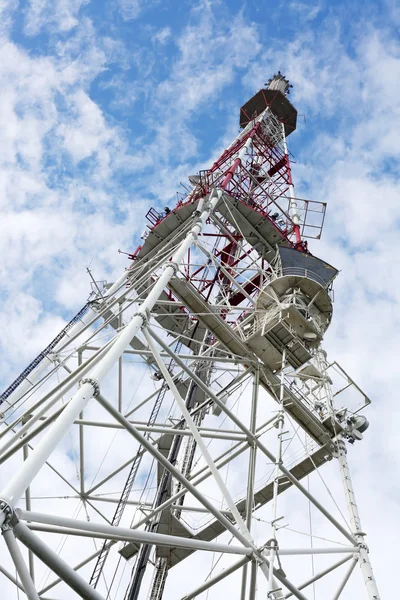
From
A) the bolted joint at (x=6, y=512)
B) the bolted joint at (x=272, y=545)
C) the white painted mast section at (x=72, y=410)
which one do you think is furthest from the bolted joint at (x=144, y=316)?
the bolted joint at (x=6, y=512)

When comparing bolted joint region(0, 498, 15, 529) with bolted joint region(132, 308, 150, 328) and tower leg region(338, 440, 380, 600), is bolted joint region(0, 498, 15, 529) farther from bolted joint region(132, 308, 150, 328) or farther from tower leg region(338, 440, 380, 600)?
tower leg region(338, 440, 380, 600)

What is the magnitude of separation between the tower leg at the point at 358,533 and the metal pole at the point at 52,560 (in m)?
8.00

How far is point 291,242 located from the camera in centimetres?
2481

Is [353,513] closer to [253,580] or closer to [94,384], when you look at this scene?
[253,580]

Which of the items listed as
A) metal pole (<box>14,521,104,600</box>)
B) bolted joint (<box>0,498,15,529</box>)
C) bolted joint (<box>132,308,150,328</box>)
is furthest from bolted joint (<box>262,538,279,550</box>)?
bolted joint (<box>0,498,15,529</box>)

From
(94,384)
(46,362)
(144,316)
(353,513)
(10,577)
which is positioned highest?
(46,362)

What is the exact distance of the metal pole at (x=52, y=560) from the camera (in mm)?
6910

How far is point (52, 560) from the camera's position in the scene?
283 inches

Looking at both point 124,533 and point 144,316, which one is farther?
point 144,316

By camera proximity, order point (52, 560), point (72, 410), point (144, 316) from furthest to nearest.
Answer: point (144, 316) < point (72, 410) < point (52, 560)

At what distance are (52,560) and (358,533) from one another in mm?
9879

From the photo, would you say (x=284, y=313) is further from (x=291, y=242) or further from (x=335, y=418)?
(x=291, y=242)

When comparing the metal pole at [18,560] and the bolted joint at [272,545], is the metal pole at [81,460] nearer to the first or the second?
the bolted joint at [272,545]

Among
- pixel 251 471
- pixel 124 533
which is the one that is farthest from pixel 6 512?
pixel 251 471
